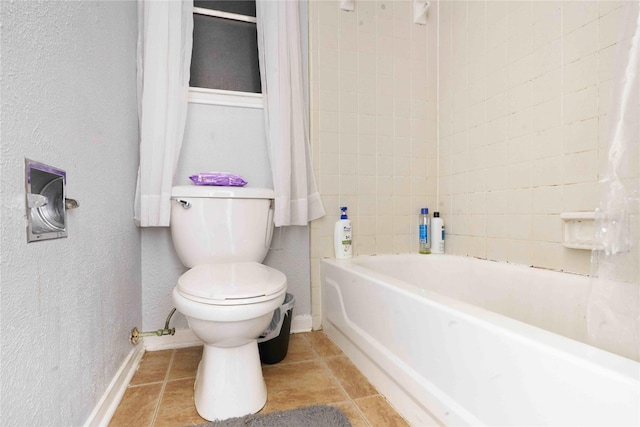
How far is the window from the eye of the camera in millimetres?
1606

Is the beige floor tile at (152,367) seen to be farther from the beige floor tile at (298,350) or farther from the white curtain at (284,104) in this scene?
the white curtain at (284,104)

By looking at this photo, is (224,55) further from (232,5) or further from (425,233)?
(425,233)

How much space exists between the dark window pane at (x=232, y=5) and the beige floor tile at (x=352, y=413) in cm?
176

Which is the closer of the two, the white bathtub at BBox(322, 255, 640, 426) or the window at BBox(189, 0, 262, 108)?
the white bathtub at BBox(322, 255, 640, 426)

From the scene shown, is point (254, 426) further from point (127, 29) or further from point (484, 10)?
point (484, 10)

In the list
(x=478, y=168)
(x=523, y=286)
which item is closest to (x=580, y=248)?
(x=523, y=286)

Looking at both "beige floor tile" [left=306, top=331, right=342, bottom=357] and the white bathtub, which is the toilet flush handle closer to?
the white bathtub

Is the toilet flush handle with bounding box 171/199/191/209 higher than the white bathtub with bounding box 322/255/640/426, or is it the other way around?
the toilet flush handle with bounding box 171/199/191/209

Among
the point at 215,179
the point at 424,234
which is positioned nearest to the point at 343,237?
the point at 424,234

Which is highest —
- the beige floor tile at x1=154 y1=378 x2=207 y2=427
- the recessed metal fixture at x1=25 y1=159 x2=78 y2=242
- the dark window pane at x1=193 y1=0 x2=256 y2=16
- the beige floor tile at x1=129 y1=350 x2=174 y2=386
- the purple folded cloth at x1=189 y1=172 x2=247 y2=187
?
the dark window pane at x1=193 y1=0 x2=256 y2=16

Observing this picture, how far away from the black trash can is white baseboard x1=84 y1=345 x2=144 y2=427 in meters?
0.48

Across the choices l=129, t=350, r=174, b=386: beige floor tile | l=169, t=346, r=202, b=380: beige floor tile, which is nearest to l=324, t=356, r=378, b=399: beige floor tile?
l=169, t=346, r=202, b=380: beige floor tile

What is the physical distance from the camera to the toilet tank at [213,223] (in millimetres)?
1339

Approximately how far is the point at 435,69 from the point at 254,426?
186 cm
